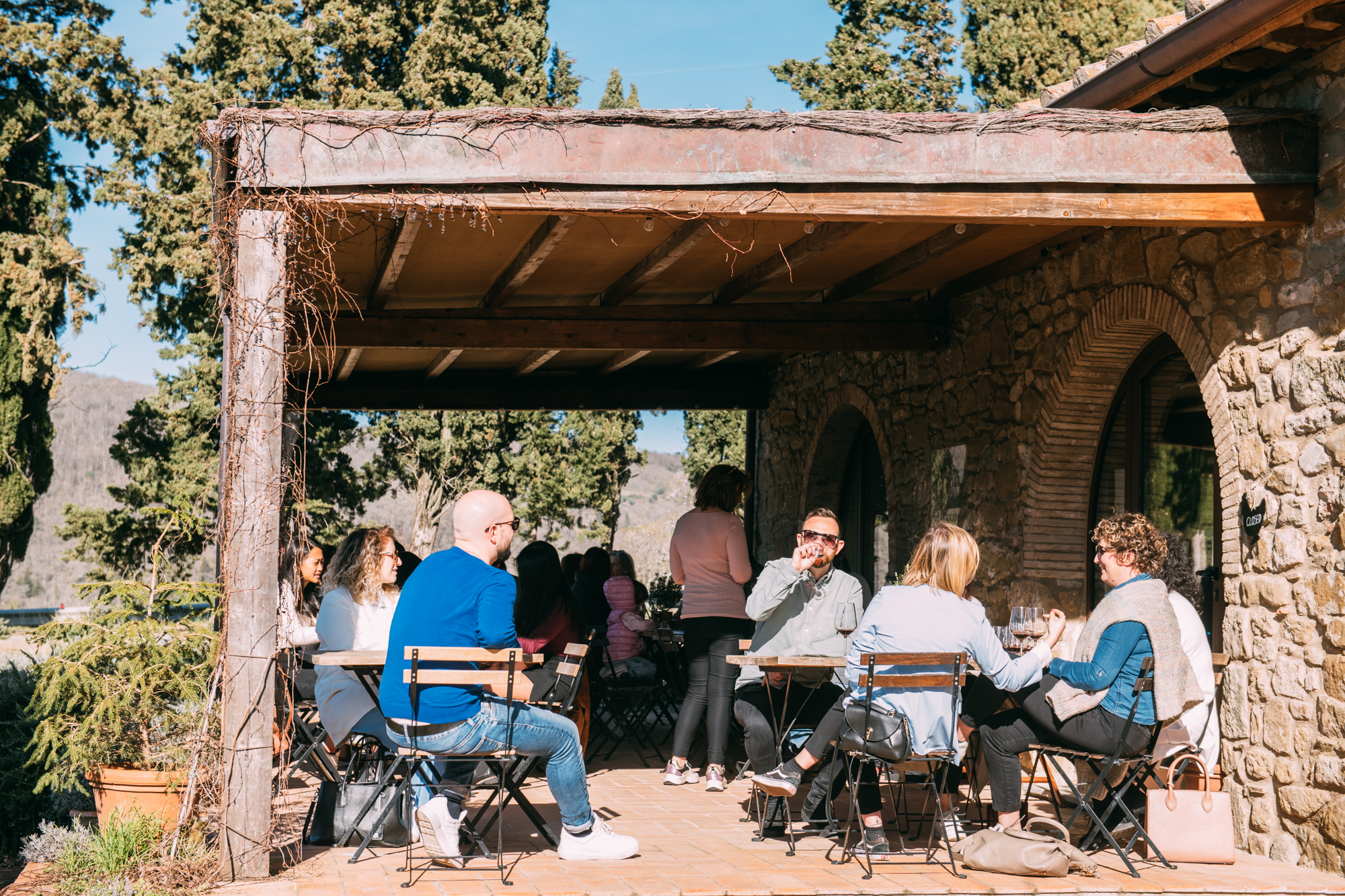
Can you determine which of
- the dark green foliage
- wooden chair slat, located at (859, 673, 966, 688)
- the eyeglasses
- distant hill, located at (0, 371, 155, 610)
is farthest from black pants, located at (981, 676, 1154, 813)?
distant hill, located at (0, 371, 155, 610)

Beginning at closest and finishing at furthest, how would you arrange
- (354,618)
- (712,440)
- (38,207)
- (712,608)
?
(354,618)
(712,608)
(38,207)
(712,440)

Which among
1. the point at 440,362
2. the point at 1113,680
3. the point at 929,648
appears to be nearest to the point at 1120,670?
the point at 1113,680

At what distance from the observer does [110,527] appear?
17672mm

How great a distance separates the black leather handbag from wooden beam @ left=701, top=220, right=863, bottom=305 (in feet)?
6.55

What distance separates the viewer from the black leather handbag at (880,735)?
422 centimetres

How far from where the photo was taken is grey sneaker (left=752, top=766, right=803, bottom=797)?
4.47 meters

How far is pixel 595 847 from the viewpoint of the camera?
4.34m

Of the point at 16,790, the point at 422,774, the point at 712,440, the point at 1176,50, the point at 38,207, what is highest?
the point at 38,207

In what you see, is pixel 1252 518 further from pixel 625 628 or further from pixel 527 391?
pixel 527 391

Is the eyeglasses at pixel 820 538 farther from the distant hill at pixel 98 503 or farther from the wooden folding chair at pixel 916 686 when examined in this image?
the distant hill at pixel 98 503

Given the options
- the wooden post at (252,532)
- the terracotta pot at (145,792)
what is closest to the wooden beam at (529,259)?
the wooden post at (252,532)

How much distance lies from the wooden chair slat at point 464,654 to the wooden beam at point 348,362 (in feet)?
16.4

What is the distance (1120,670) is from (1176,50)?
2438mm

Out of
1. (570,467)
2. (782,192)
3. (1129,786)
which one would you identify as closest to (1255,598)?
(1129,786)
